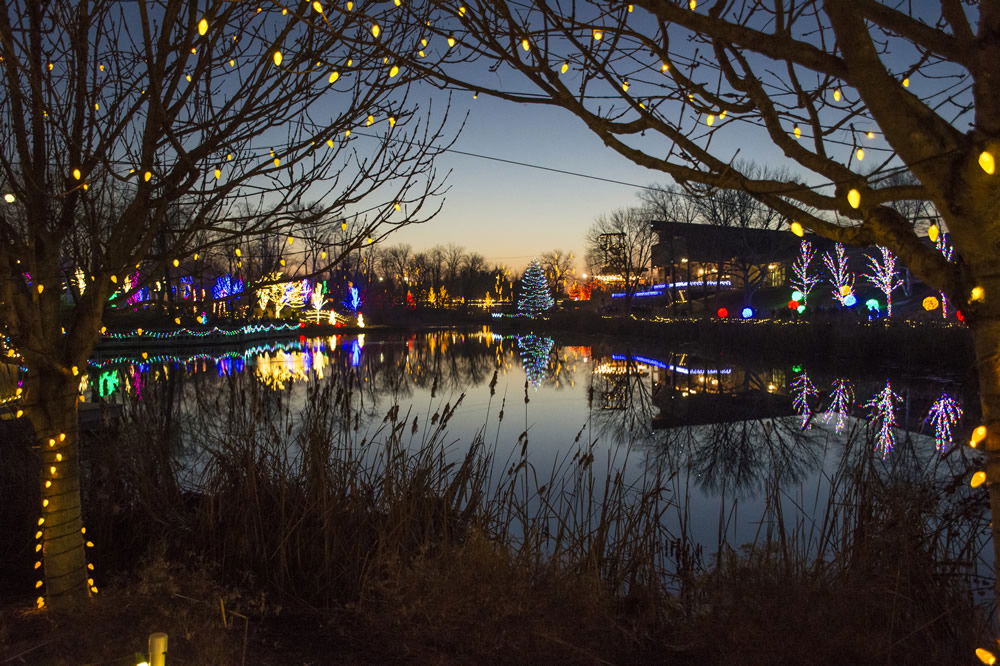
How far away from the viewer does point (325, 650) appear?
327cm

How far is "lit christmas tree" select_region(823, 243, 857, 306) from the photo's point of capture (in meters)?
39.2

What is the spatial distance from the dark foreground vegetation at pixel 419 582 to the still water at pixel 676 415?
0.39 metres

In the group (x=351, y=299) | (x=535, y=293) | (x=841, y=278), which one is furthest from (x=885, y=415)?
(x=535, y=293)

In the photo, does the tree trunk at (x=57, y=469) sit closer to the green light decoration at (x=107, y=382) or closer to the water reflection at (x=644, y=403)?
the water reflection at (x=644, y=403)

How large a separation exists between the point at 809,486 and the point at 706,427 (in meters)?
3.76

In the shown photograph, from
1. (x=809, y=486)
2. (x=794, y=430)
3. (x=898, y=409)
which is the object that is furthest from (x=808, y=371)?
(x=809, y=486)

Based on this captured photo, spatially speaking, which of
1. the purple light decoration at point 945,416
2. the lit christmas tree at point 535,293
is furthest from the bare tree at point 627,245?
the purple light decoration at point 945,416

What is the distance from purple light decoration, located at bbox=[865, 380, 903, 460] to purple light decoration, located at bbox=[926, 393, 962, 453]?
22.2 inches

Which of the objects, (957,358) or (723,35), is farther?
(957,358)

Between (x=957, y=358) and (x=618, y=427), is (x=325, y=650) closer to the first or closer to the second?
(x=618, y=427)

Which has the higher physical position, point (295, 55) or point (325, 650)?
point (295, 55)

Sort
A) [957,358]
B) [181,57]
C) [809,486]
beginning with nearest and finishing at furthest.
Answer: [181,57]
[809,486]
[957,358]

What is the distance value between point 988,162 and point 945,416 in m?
12.0

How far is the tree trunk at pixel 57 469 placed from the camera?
315 centimetres
